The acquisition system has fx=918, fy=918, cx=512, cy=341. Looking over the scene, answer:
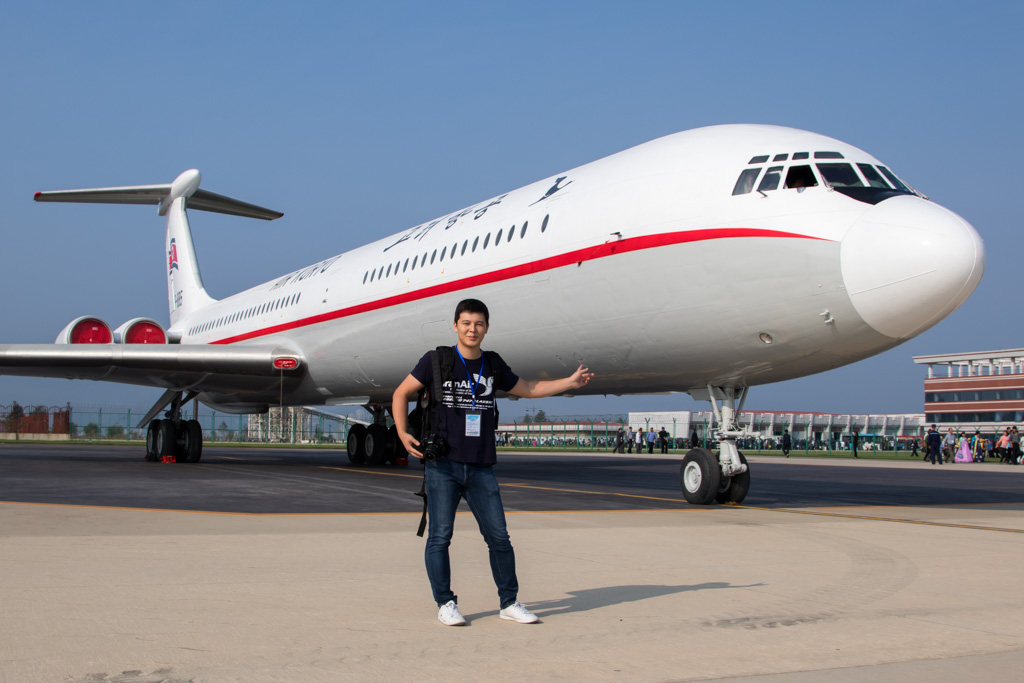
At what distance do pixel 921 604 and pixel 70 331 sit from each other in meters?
20.6

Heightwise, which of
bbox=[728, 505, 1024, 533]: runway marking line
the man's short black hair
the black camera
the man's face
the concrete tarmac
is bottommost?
bbox=[728, 505, 1024, 533]: runway marking line

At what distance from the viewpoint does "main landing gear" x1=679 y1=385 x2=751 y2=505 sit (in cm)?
1077

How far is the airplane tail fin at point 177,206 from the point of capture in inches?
1123

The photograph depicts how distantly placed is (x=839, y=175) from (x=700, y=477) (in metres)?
3.78

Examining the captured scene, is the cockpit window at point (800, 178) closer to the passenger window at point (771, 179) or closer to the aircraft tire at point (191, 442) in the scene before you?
the passenger window at point (771, 179)

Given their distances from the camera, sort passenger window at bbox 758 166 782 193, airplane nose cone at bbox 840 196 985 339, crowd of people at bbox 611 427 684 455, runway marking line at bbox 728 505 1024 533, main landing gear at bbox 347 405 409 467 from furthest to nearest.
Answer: crowd of people at bbox 611 427 684 455 < main landing gear at bbox 347 405 409 467 < passenger window at bbox 758 166 782 193 < runway marking line at bbox 728 505 1024 533 < airplane nose cone at bbox 840 196 985 339

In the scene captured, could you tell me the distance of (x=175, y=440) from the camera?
68.1 feet

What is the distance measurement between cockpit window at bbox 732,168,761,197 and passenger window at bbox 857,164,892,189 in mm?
1091

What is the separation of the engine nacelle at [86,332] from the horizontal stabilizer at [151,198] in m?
8.45

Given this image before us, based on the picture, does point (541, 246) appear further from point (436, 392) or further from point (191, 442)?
point (191, 442)

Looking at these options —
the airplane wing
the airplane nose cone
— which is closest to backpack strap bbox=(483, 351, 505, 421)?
the airplane nose cone

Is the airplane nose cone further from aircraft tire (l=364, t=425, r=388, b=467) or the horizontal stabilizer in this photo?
the horizontal stabilizer

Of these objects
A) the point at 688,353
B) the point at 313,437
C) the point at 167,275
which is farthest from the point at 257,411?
the point at 313,437

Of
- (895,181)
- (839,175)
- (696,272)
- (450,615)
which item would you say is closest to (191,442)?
(696,272)
